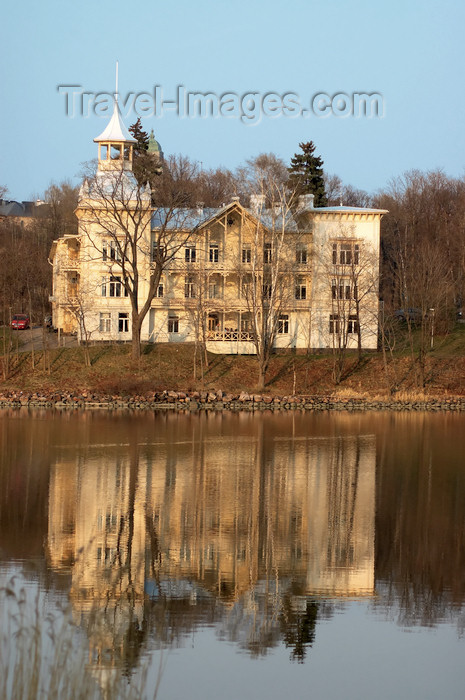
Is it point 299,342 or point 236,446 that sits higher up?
point 299,342

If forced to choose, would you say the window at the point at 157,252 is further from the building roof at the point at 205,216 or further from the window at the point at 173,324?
the window at the point at 173,324

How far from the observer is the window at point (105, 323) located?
185 ft

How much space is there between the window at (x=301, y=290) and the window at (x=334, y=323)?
2300mm

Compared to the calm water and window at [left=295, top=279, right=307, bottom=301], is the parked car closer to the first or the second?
window at [left=295, top=279, right=307, bottom=301]

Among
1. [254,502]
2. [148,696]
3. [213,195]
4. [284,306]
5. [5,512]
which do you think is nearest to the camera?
[148,696]

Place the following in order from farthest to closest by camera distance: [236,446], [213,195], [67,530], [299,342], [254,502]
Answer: [213,195] < [299,342] < [236,446] < [254,502] < [67,530]

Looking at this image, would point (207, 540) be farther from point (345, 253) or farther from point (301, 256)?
point (301, 256)

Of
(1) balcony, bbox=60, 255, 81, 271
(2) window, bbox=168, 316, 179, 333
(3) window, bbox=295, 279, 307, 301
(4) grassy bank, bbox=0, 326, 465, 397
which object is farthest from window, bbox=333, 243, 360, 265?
(1) balcony, bbox=60, 255, 81, 271

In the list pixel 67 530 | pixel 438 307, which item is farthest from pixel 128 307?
pixel 67 530

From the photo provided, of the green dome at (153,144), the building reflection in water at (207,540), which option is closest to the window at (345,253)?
the building reflection in water at (207,540)

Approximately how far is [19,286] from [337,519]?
5617cm

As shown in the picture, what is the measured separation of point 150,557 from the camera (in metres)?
15.2

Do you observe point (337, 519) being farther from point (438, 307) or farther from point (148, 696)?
point (438, 307)

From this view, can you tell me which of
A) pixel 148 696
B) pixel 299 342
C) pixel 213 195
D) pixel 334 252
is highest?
pixel 213 195
